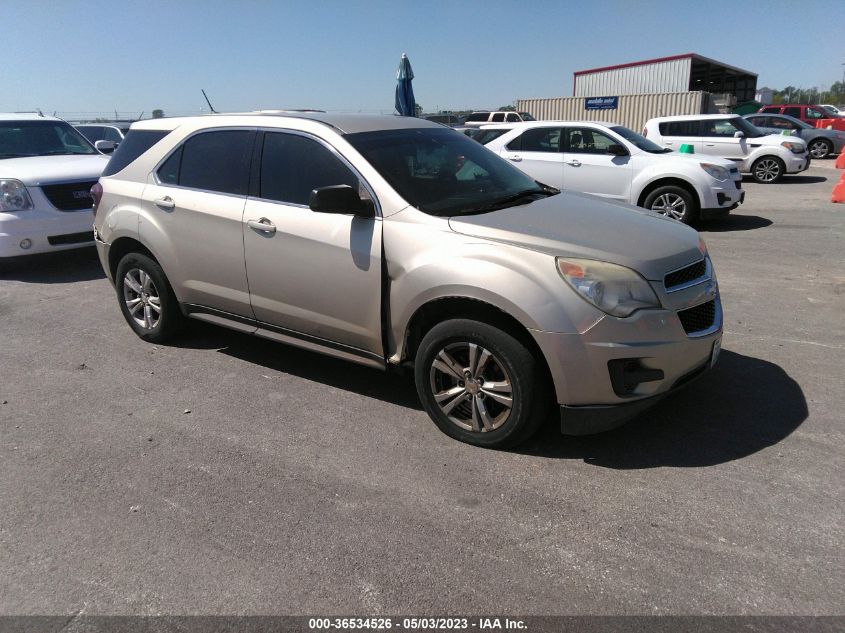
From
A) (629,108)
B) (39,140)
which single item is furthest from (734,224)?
(629,108)

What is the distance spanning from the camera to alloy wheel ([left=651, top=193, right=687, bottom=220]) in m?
9.72

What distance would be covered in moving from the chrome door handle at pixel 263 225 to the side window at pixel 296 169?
0.17 meters

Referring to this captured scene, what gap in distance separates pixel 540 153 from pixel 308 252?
743 cm

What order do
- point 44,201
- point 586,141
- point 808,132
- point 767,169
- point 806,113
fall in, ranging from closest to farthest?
point 44,201 < point 586,141 < point 767,169 < point 808,132 < point 806,113

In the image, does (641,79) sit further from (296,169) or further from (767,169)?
(296,169)

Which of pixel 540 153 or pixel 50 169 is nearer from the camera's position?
pixel 50 169

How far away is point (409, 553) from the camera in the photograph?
9.21ft

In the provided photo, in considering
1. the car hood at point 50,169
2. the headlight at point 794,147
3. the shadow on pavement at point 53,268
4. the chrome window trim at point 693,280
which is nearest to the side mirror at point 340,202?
the chrome window trim at point 693,280

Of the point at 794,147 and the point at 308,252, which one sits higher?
the point at 794,147

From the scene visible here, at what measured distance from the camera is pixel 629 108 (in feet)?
101

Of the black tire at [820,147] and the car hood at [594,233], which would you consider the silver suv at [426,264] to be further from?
the black tire at [820,147]

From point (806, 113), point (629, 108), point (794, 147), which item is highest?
point (629, 108)

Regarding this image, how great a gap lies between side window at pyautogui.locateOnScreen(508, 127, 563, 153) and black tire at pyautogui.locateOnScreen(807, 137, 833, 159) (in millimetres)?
14650

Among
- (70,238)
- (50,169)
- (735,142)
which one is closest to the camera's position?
(70,238)
